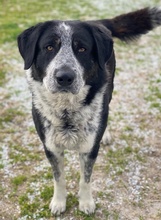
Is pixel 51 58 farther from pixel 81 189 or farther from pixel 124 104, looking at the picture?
pixel 124 104

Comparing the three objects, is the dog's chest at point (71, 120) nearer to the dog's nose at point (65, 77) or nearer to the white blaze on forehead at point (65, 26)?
the dog's nose at point (65, 77)

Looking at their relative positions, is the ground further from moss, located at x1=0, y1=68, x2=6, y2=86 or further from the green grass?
the green grass

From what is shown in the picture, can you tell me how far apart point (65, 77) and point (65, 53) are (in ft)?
0.98

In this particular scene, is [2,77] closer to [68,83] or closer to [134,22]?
[134,22]

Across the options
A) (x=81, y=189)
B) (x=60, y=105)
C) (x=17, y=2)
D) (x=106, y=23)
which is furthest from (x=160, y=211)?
(x=17, y=2)

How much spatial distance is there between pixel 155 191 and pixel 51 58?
2.39 meters

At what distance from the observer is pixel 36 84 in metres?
3.26

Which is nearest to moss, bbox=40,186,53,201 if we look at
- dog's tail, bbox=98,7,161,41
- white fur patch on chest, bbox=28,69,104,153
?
white fur patch on chest, bbox=28,69,104,153

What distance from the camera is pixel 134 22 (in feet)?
14.8

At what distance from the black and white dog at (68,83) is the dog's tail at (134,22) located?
3.83 ft

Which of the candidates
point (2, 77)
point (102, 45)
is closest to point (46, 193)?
point (102, 45)

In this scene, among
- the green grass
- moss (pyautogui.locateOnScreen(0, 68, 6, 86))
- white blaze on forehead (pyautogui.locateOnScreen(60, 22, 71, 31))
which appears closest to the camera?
white blaze on forehead (pyautogui.locateOnScreen(60, 22, 71, 31))

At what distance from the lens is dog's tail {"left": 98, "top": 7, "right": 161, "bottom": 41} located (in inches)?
175

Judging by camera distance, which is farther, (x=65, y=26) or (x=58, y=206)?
(x=58, y=206)
